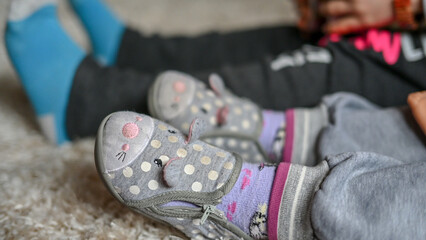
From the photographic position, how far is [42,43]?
2.23 feet

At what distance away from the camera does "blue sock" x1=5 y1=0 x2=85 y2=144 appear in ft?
2.11

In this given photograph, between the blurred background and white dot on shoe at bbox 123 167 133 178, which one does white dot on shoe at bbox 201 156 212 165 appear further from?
the blurred background

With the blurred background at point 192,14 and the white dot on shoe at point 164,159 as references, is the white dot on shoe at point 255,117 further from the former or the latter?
the blurred background at point 192,14

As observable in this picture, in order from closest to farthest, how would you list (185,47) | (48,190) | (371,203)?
(371,203), (48,190), (185,47)

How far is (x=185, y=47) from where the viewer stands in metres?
0.81

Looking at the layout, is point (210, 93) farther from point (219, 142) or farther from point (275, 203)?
point (275, 203)

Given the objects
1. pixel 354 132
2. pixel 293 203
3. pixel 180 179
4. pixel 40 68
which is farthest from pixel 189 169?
pixel 40 68

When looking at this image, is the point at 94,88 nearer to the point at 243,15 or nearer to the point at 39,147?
the point at 39,147

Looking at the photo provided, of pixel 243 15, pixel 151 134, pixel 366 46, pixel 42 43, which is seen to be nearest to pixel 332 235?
pixel 151 134

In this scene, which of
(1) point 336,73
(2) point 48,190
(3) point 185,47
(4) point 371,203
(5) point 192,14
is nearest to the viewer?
(4) point 371,203

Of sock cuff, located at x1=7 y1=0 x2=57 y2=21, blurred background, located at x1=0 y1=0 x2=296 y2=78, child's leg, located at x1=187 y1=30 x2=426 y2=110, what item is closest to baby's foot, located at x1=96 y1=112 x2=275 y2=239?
child's leg, located at x1=187 y1=30 x2=426 y2=110

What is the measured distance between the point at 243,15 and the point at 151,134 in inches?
36.4

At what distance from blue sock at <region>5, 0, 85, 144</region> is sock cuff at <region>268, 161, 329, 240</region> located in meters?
0.41

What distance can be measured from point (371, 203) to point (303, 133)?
19 centimetres
